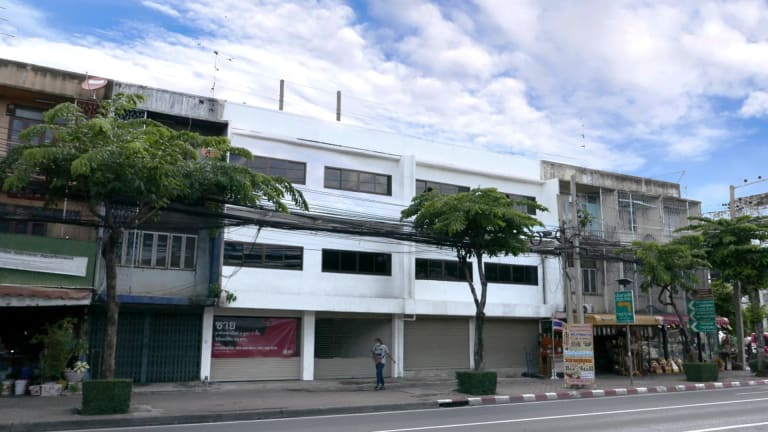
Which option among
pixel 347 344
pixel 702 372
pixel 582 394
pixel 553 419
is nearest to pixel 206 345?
pixel 347 344

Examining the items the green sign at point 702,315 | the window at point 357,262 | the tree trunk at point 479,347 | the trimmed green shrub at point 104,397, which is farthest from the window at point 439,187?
the trimmed green shrub at point 104,397

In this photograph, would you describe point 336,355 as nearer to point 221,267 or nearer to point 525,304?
point 221,267

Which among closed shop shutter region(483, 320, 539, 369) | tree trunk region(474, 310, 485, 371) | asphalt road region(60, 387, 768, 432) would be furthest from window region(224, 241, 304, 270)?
closed shop shutter region(483, 320, 539, 369)

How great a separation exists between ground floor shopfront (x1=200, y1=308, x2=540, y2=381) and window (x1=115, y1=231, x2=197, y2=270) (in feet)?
6.47

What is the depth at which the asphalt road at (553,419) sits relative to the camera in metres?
11.7

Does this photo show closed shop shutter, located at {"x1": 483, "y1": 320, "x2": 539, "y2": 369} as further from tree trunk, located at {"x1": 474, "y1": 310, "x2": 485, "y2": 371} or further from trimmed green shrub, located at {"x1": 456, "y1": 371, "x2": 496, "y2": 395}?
trimmed green shrub, located at {"x1": 456, "y1": 371, "x2": 496, "y2": 395}

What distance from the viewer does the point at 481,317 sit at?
1966 centimetres

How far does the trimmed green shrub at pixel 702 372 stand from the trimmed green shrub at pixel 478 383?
31.9 ft

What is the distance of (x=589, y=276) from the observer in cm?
2892

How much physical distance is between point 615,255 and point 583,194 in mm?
4427

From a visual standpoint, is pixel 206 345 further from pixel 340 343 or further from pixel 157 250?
pixel 340 343

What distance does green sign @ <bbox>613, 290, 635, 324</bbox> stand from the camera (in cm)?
2142

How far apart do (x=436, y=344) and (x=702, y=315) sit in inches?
431

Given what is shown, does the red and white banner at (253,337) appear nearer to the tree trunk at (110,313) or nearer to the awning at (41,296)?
the awning at (41,296)
